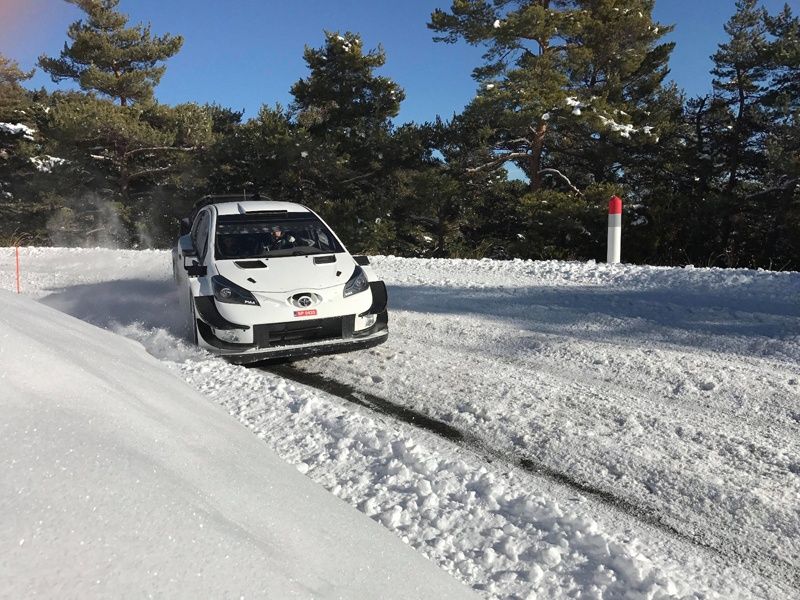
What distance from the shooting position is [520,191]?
21391 mm

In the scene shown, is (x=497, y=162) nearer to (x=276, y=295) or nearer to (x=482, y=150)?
(x=482, y=150)

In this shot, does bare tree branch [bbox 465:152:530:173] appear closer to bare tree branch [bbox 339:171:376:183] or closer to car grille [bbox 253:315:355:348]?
bare tree branch [bbox 339:171:376:183]

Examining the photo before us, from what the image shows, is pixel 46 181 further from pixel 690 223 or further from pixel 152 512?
pixel 152 512

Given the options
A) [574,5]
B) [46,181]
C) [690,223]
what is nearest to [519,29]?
[574,5]

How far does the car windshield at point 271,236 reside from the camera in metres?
6.25

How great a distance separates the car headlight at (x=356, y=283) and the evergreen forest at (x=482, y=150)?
41.1ft

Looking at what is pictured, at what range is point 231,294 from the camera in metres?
5.40

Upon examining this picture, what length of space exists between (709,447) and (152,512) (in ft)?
10.1

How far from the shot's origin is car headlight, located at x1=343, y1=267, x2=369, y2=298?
564 centimetres

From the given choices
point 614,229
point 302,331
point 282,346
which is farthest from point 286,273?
point 614,229

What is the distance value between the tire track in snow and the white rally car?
0.41 metres

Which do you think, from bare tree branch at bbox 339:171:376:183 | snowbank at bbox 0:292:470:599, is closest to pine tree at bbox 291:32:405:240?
bare tree branch at bbox 339:171:376:183

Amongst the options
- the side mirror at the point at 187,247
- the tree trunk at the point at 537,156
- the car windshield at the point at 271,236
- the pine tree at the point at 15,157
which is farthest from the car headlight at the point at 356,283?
the pine tree at the point at 15,157

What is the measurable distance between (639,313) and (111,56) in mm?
27500
